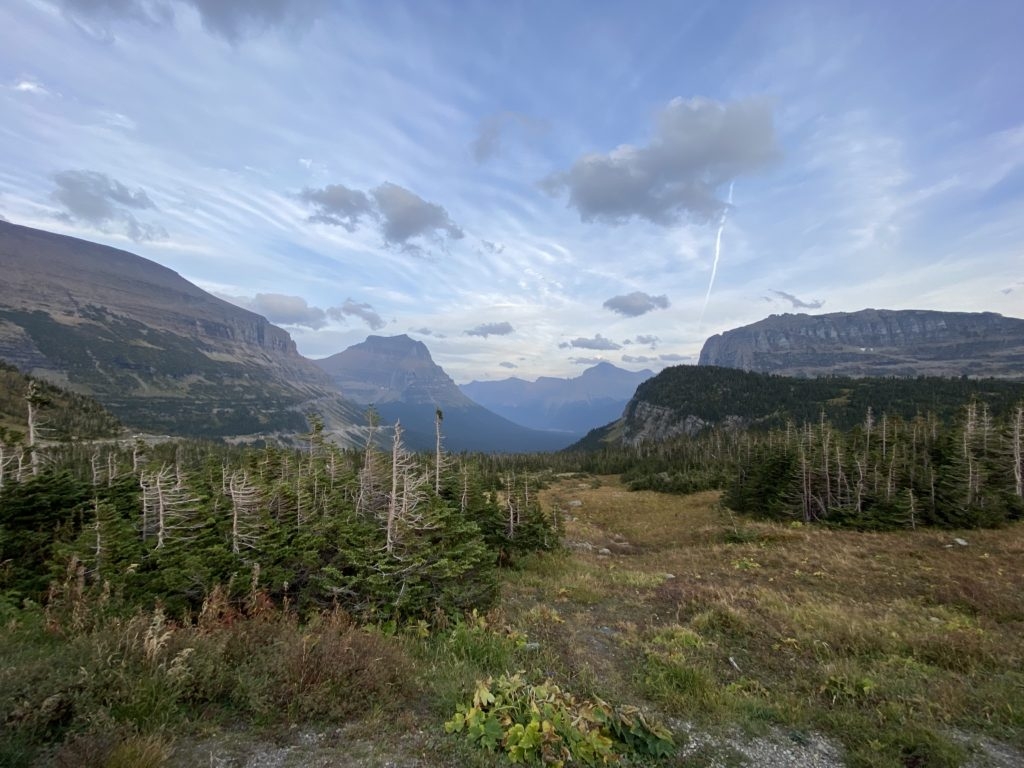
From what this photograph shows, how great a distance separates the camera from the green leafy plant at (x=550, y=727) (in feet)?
19.4

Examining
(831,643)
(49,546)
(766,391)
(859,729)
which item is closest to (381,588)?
(49,546)

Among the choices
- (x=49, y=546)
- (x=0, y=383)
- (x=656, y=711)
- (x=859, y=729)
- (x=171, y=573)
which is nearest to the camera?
(x=859, y=729)

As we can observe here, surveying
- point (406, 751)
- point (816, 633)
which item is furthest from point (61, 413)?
point (816, 633)

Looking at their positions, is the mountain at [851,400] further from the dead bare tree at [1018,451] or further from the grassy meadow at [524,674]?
the grassy meadow at [524,674]

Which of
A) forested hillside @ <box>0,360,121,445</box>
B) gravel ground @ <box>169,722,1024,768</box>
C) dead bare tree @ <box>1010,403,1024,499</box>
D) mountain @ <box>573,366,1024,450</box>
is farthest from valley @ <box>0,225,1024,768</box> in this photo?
mountain @ <box>573,366,1024,450</box>

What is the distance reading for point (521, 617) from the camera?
41.0ft

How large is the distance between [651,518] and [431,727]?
129 feet

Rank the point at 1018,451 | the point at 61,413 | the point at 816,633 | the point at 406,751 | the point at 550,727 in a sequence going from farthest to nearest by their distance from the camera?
the point at 61,413
the point at 1018,451
the point at 816,633
the point at 550,727
the point at 406,751

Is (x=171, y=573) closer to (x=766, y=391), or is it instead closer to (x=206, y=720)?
(x=206, y=720)

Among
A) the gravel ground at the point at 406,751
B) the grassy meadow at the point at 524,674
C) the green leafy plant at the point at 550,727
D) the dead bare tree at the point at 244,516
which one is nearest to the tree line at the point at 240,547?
the dead bare tree at the point at 244,516

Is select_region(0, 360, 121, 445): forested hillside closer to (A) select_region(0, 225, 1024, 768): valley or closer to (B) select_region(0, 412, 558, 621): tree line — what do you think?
(B) select_region(0, 412, 558, 621): tree line

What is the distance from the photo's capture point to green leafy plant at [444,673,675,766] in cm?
591

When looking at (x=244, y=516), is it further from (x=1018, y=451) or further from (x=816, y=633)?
(x=1018, y=451)

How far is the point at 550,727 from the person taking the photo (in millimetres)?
6043
